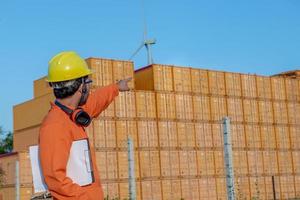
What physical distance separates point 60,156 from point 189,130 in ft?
81.5

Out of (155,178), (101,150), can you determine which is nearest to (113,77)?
(101,150)

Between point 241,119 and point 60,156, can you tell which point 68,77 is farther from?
point 241,119

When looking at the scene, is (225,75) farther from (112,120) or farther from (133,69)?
(112,120)

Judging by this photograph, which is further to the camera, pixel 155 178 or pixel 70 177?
pixel 155 178

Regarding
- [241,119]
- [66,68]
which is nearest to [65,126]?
[66,68]

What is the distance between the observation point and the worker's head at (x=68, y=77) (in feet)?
9.87

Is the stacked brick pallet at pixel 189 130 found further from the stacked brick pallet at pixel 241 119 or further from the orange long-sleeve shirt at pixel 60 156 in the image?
the orange long-sleeve shirt at pixel 60 156

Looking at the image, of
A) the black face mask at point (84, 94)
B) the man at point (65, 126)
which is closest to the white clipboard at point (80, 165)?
the man at point (65, 126)

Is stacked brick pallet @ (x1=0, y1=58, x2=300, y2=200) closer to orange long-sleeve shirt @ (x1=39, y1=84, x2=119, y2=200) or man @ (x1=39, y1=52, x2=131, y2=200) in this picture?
man @ (x1=39, y1=52, x2=131, y2=200)

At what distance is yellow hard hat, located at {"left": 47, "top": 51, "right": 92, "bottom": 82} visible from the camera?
9.87ft

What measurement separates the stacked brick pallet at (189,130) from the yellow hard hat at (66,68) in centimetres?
2111

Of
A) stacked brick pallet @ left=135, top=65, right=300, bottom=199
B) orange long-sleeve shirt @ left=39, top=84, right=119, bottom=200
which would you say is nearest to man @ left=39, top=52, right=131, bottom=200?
orange long-sleeve shirt @ left=39, top=84, right=119, bottom=200

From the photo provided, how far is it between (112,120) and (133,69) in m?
2.89

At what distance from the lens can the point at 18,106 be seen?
1235 inches
